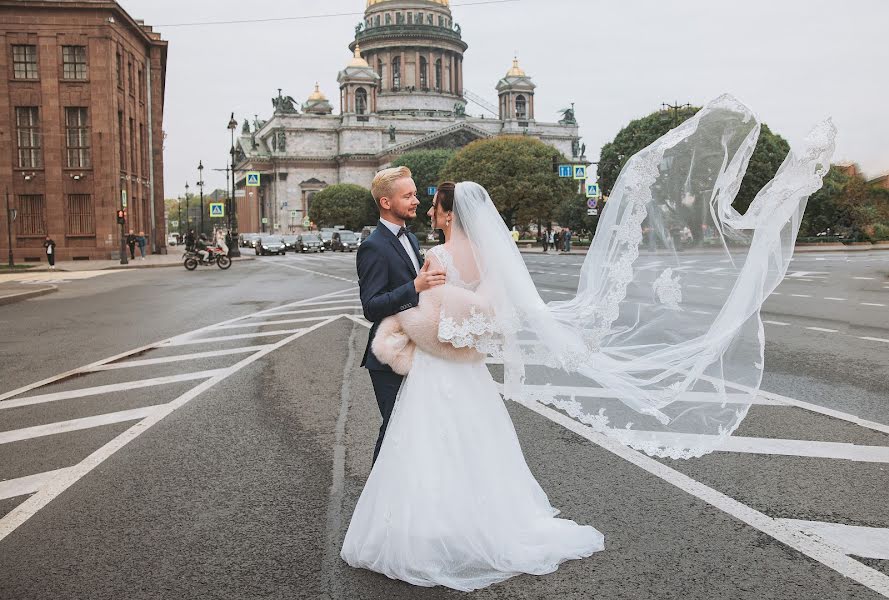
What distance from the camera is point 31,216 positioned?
154ft

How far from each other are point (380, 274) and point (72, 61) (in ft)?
159

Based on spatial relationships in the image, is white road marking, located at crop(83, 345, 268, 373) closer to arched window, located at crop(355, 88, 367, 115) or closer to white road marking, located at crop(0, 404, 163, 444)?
white road marking, located at crop(0, 404, 163, 444)

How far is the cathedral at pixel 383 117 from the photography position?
11962 cm

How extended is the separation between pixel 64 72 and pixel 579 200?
40995 millimetres

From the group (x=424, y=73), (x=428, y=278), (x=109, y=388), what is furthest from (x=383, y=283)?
(x=424, y=73)

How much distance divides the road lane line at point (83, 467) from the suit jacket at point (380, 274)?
7.75 feet

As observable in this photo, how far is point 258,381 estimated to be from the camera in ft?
31.4

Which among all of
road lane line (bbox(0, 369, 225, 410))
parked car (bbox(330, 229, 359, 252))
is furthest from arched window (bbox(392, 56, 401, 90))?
road lane line (bbox(0, 369, 225, 410))

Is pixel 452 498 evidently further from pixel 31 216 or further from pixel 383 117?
pixel 383 117

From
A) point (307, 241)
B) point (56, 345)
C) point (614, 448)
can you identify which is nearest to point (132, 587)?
point (614, 448)

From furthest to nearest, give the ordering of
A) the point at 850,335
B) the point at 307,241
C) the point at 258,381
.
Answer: the point at 307,241, the point at 850,335, the point at 258,381

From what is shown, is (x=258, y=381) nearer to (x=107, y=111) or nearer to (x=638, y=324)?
(x=638, y=324)

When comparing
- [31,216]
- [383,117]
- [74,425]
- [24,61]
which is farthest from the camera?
[383,117]

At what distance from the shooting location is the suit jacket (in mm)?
4516
